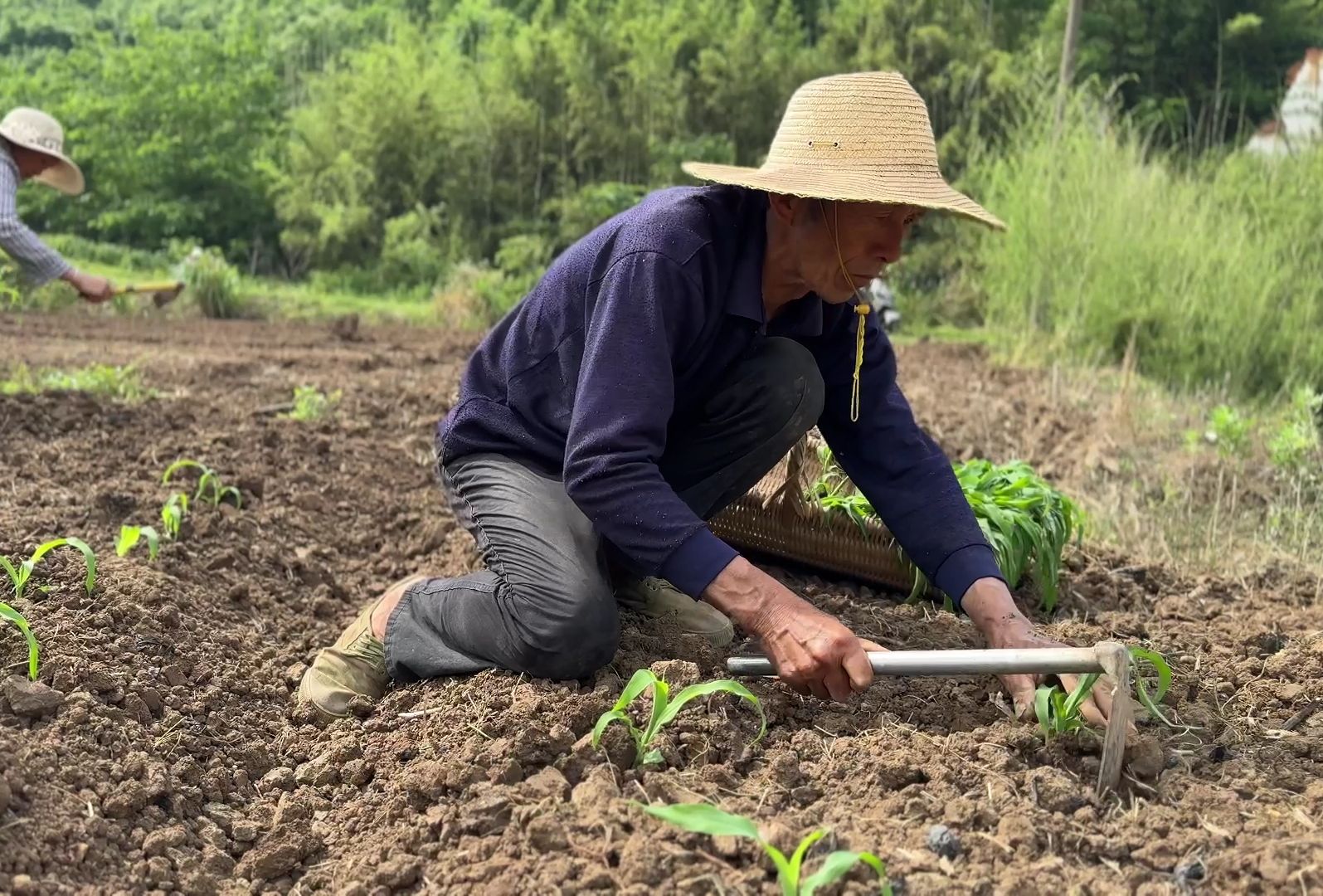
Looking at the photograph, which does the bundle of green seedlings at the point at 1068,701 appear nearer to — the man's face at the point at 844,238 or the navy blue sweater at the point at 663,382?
the navy blue sweater at the point at 663,382

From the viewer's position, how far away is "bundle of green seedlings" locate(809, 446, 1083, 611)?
275cm

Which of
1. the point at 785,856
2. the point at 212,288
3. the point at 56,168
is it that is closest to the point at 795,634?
the point at 785,856

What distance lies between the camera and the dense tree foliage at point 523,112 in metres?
13.5

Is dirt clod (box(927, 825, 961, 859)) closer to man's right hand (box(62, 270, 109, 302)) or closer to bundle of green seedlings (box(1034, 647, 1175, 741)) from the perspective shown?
bundle of green seedlings (box(1034, 647, 1175, 741))

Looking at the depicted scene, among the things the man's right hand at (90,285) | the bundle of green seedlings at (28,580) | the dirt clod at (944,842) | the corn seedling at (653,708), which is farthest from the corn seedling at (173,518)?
the man's right hand at (90,285)

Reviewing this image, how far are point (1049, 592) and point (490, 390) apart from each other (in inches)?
57.6

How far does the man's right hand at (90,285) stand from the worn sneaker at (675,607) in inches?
138

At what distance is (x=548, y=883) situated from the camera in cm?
151

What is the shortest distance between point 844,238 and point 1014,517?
1.04 meters

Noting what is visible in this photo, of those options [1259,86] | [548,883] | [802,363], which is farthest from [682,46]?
[548,883]

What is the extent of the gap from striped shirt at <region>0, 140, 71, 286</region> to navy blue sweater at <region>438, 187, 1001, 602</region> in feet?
9.90

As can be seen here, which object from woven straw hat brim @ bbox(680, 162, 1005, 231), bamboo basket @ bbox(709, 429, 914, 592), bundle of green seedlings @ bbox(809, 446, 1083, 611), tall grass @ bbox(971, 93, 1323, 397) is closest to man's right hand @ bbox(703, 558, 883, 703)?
woven straw hat brim @ bbox(680, 162, 1005, 231)

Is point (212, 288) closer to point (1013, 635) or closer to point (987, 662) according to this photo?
point (1013, 635)

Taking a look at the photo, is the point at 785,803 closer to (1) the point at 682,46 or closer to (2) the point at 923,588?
(2) the point at 923,588
